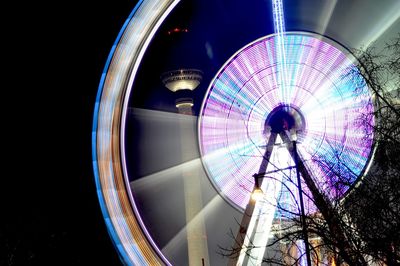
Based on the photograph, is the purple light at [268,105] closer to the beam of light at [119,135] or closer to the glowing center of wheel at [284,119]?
the glowing center of wheel at [284,119]

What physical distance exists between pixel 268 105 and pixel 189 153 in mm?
9471

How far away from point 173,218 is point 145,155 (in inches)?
127

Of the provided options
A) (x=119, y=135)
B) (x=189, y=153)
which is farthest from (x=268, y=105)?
(x=189, y=153)

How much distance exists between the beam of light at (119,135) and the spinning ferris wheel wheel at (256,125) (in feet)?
0.06

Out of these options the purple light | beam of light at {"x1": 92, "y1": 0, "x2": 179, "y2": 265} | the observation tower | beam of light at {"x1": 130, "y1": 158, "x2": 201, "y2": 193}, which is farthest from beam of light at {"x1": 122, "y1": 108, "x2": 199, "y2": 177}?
beam of light at {"x1": 92, "y1": 0, "x2": 179, "y2": 265}

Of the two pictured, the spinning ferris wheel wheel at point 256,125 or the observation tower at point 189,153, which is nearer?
the spinning ferris wheel wheel at point 256,125

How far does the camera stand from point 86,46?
19844 mm

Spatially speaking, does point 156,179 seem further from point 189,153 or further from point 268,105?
point 268,105

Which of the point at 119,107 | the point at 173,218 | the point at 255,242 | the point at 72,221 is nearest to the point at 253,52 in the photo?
the point at 119,107

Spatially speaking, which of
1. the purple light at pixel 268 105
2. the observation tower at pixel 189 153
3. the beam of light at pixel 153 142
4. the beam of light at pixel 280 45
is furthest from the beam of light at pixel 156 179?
the beam of light at pixel 280 45

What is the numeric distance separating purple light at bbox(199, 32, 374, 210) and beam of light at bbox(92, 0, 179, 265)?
1.88 m

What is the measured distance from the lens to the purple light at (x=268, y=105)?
11.4 metres

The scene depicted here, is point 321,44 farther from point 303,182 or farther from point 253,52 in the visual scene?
point 303,182

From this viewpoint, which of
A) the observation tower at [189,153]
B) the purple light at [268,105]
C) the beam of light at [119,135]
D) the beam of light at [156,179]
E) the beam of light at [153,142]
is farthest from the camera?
the beam of light at [153,142]
